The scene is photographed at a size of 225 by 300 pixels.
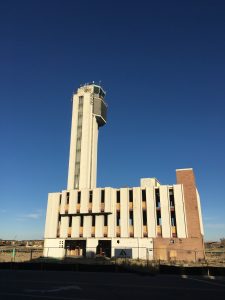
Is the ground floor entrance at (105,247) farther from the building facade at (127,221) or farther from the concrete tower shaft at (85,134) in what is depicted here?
the concrete tower shaft at (85,134)

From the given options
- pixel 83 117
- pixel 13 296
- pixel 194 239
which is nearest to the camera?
pixel 13 296

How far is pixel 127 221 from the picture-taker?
51.0 m

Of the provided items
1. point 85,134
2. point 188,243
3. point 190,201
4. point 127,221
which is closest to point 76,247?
point 127,221

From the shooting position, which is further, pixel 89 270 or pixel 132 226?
pixel 132 226

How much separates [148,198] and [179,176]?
718cm

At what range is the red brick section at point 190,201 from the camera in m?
47.5

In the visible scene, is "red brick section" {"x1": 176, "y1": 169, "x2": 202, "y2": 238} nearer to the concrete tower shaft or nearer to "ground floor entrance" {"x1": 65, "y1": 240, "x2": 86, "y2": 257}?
the concrete tower shaft

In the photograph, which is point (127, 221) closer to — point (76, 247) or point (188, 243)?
point (188, 243)

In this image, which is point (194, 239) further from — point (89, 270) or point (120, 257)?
point (89, 270)

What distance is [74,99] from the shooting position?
2751 inches

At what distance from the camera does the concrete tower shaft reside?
61.9m

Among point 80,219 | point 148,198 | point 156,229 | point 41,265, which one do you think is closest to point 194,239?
point 156,229

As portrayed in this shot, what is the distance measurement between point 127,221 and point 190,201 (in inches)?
468

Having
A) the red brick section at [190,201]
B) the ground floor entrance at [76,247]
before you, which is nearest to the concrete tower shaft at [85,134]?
the ground floor entrance at [76,247]
